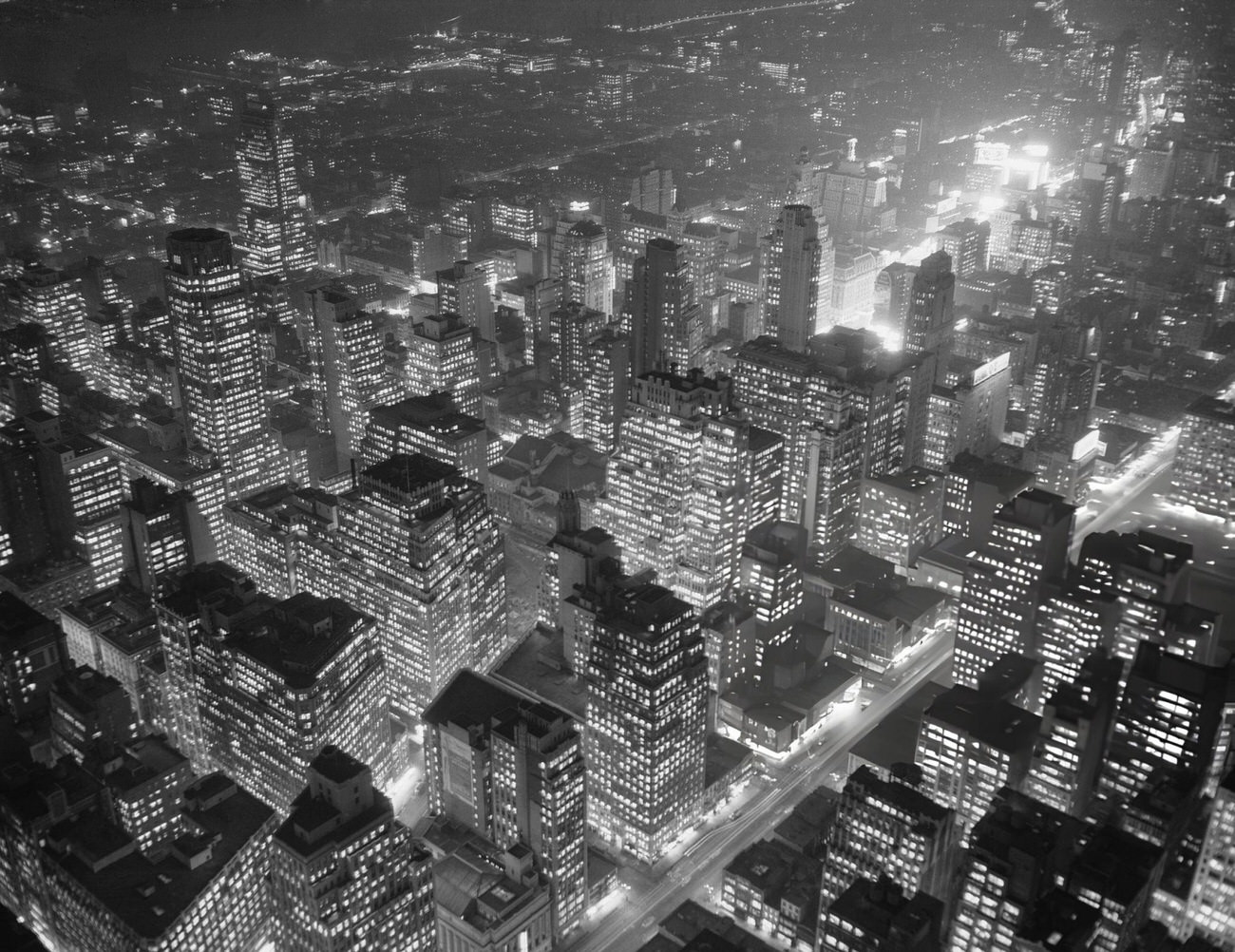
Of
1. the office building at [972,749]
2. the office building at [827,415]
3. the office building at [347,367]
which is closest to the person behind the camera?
the office building at [972,749]

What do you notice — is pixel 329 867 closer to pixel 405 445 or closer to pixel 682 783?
pixel 682 783

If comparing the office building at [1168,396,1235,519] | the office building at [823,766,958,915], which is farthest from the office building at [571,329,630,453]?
the office building at [823,766,958,915]

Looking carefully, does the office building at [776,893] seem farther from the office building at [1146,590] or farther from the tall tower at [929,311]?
the tall tower at [929,311]

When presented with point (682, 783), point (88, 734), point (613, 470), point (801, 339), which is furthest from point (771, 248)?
point (88, 734)

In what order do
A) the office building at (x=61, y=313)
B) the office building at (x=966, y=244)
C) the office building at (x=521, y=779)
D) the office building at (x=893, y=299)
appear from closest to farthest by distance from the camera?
the office building at (x=521, y=779), the office building at (x=61, y=313), the office building at (x=893, y=299), the office building at (x=966, y=244)

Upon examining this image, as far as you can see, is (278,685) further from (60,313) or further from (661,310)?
(60,313)

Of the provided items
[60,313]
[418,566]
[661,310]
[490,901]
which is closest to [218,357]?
[60,313]

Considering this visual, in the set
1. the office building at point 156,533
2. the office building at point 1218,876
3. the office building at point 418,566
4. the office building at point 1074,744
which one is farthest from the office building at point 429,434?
the office building at point 1218,876
